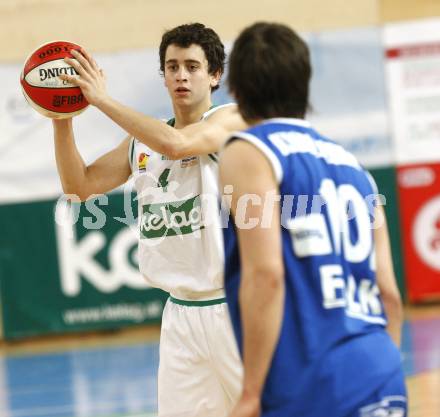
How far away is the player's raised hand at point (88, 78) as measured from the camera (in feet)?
14.6

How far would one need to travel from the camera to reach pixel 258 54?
2.76 metres

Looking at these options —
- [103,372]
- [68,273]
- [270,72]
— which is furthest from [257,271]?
[68,273]

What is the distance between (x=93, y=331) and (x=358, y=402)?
32.1 ft

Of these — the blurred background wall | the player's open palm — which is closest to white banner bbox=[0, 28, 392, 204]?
the blurred background wall

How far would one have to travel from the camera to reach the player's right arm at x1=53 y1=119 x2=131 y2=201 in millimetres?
4863

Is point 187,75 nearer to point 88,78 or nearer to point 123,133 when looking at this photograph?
point 88,78

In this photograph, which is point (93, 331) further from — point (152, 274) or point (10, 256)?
point (152, 274)

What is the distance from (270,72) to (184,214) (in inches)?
76.5

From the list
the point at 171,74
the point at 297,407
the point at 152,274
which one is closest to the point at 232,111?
the point at 171,74

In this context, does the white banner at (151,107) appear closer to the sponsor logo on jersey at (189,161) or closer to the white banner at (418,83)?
the white banner at (418,83)

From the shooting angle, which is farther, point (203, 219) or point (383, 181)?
point (383, 181)

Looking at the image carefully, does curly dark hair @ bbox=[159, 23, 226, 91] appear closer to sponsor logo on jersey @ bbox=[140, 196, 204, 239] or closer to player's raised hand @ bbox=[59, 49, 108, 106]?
player's raised hand @ bbox=[59, 49, 108, 106]

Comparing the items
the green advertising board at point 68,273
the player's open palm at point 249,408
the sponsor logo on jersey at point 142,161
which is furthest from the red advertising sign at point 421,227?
the player's open palm at point 249,408

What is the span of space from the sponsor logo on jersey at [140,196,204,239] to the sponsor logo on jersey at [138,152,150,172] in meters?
0.24
